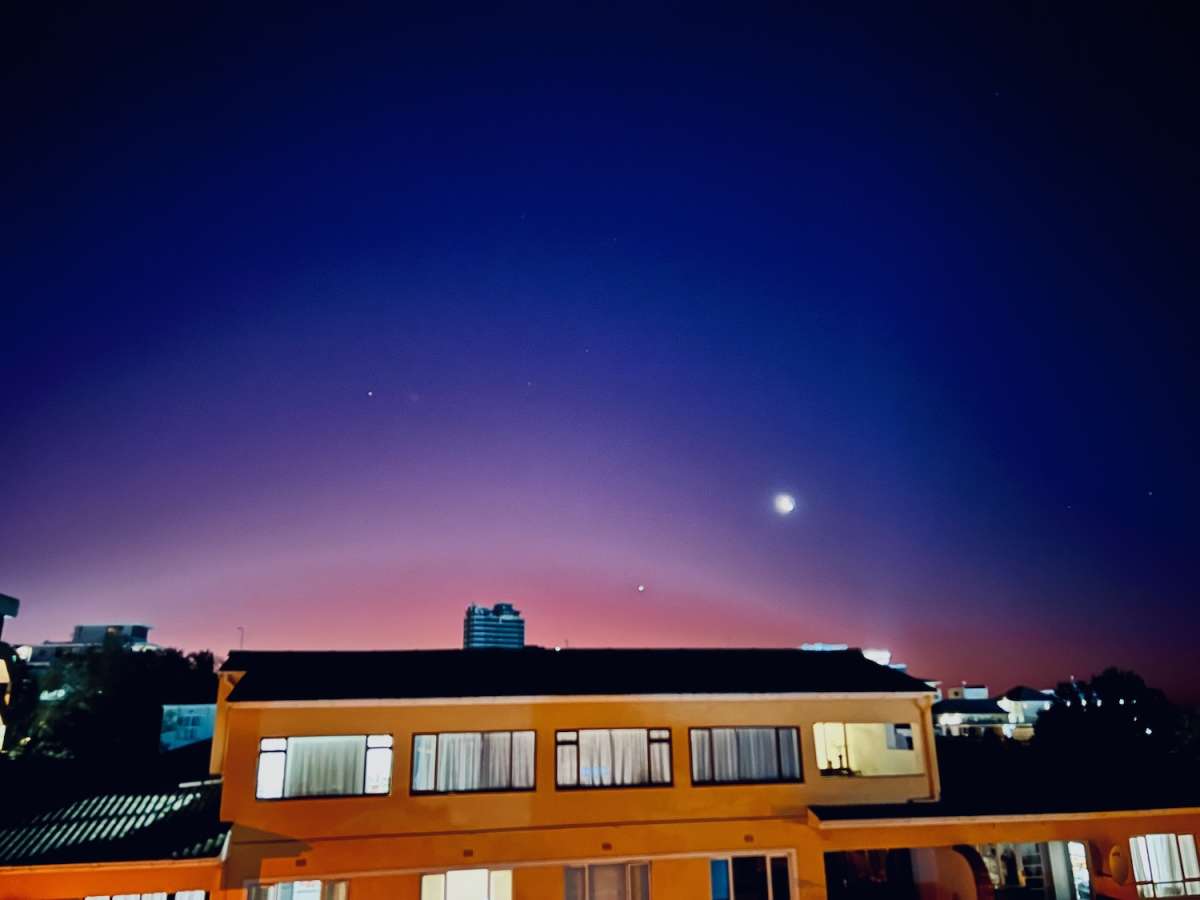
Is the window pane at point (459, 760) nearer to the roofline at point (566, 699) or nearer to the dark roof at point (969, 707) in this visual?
the roofline at point (566, 699)

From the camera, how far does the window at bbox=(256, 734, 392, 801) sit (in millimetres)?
16250

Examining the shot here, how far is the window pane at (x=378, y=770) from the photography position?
16516 millimetres

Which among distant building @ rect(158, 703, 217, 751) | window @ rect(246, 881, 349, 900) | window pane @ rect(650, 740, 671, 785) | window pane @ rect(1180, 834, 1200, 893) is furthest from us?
distant building @ rect(158, 703, 217, 751)

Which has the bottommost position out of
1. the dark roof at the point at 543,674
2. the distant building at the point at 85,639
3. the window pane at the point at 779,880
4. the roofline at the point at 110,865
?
the window pane at the point at 779,880

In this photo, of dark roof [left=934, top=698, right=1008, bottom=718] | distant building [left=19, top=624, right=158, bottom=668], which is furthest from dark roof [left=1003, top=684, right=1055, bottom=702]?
distant building [left=19, top=624, right=158, bottom=668]

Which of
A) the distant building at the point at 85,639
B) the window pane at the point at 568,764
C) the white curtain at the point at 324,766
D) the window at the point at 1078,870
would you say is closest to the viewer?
the white curtain at the point at 324,766

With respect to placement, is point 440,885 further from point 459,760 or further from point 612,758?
point 612,758

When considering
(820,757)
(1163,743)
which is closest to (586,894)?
(820,757)

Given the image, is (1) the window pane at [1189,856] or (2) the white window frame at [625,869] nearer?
(2) the white window frame at [625,869]

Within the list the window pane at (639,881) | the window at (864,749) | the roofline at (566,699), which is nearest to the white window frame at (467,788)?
the roofline at (566,699)

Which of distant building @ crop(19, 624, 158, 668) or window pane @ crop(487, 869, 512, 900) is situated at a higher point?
distant building @ crop(19, 624, 158, 668)

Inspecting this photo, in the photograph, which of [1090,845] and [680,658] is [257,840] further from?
[1090,845]

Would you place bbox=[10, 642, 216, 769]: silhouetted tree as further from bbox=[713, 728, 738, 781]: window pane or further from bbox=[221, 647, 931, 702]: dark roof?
bbox=[713, 728, 738, 781]: window pane

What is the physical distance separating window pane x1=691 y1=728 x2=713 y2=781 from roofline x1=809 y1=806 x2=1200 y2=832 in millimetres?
2479
